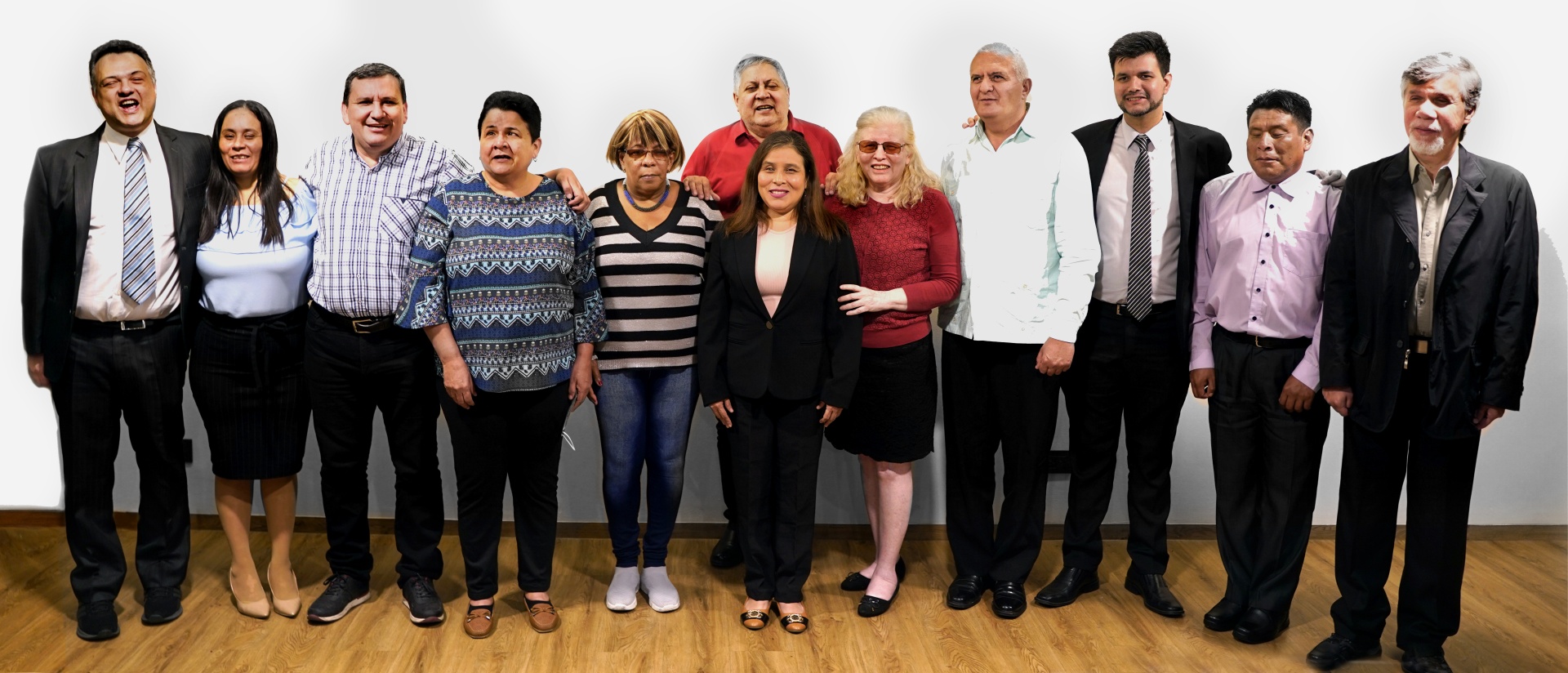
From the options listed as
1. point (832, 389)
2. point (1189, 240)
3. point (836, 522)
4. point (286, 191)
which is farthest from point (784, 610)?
point (286, 191)

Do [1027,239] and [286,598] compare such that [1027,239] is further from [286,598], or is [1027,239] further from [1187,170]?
[286,598]

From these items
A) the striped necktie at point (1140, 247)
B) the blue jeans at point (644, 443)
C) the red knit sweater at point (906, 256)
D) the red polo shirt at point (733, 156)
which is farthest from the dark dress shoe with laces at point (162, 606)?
the striped necktie at point (1140, 247)

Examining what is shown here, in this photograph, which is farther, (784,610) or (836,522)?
(836,522)

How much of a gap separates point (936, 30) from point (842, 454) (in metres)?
1.56

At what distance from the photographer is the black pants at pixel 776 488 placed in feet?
10.2

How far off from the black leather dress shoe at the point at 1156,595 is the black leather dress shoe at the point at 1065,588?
149mm

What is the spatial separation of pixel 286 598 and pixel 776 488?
Result: 1.52 meters

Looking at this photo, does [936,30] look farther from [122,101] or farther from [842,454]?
[122,101]

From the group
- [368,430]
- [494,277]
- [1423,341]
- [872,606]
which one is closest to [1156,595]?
[872,606]

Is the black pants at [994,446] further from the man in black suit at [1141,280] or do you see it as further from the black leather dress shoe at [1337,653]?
the black leather dress shoe at [1337,653]

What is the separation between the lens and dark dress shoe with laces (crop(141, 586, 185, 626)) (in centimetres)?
320

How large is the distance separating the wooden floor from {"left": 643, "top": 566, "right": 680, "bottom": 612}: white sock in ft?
0.10

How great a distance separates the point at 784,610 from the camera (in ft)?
10.5

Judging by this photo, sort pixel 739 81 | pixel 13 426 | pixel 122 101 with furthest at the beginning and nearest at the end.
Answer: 1. pixel 13 426
2. pixel 739 81
3. pixel 122 101
